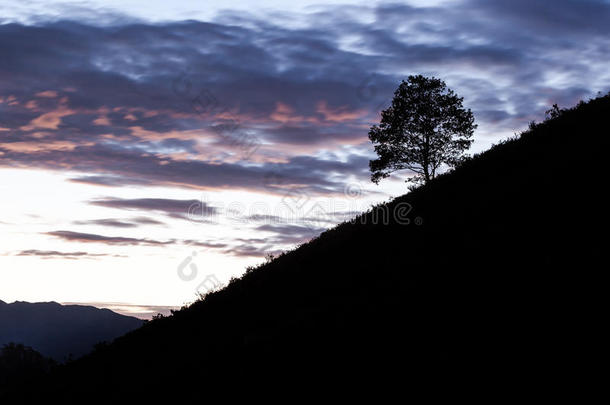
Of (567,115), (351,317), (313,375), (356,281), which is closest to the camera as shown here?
(313,375)

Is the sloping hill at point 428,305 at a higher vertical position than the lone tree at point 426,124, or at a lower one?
lower

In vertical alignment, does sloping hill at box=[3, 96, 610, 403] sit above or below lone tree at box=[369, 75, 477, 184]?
below

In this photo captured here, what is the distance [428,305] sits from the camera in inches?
367

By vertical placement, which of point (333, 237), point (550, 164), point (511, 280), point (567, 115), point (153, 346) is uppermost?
point (567, 115)

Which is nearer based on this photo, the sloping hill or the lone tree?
the sloping hill

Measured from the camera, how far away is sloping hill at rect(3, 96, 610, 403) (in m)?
7.45

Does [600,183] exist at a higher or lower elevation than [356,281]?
higher

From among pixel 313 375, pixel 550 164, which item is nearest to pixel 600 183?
pixel 550 164

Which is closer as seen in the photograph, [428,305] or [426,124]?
[428,305]

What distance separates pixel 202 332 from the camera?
49.5 feet

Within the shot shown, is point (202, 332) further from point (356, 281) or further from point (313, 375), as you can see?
point (313, 375)

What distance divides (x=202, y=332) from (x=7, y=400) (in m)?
8.06

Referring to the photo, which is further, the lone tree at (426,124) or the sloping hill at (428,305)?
the lone tree at (426,124)

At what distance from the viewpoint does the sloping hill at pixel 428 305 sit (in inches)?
293
